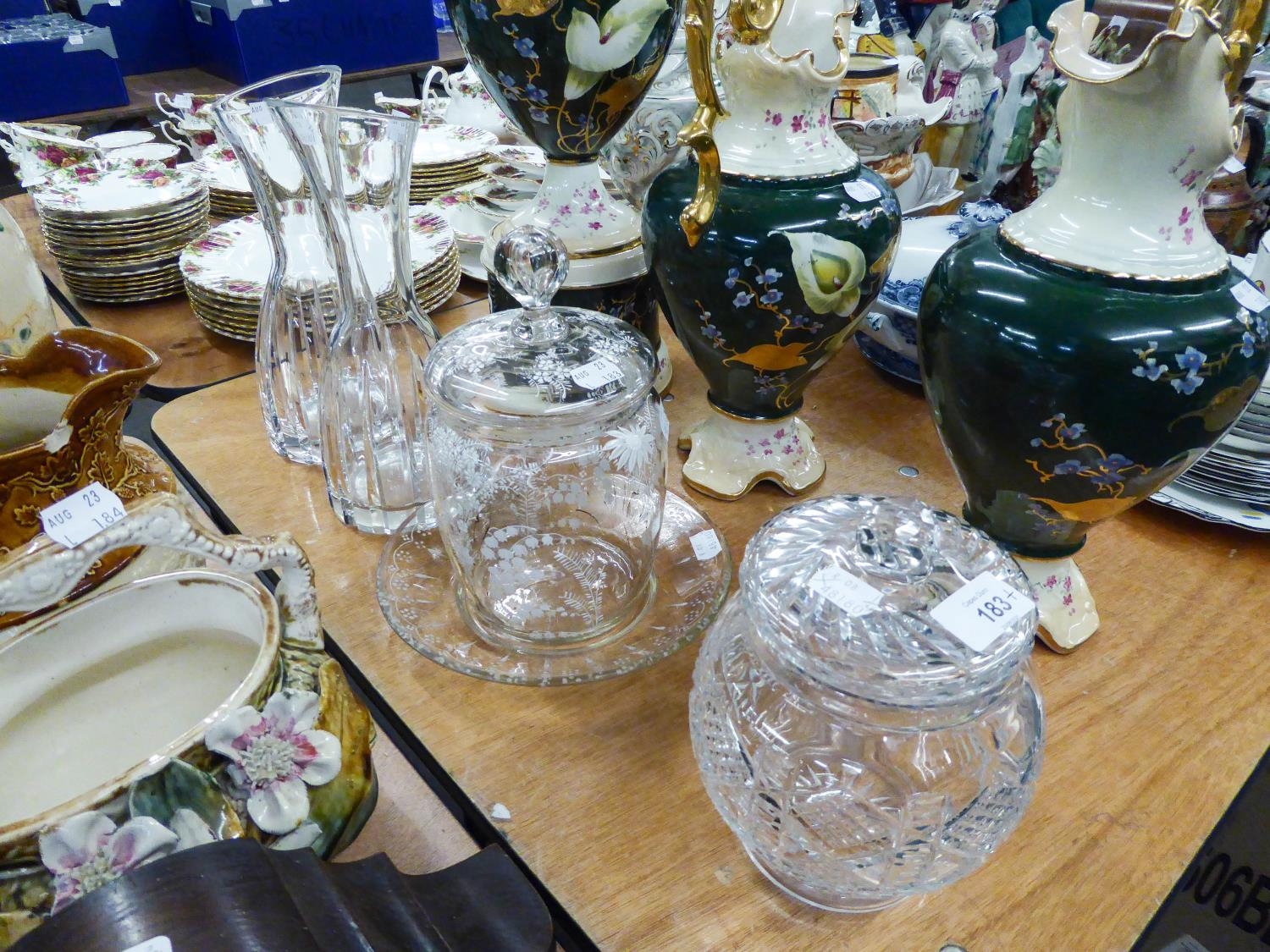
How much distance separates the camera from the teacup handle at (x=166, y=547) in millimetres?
314

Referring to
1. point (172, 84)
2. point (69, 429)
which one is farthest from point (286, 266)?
point (172, 84)

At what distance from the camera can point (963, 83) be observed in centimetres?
126

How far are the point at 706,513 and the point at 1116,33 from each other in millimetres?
356

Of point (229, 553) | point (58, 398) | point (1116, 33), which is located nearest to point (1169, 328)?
point (1116, 33)

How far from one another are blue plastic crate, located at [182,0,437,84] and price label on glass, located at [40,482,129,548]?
1598 mm

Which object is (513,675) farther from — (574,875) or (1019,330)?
(1019,330)

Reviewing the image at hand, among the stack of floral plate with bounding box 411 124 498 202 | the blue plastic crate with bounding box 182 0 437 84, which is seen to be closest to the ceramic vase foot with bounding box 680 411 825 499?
the stack of floral plate with bounding box 411 124 498 202

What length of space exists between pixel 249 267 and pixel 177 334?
0.11 metres

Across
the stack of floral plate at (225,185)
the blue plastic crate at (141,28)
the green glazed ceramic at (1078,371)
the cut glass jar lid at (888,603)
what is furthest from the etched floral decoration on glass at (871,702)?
the blue plastic crate at (141,28)

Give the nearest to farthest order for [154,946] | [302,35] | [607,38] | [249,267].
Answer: [154,946] < [607,38] < [249,267] < [302,35]

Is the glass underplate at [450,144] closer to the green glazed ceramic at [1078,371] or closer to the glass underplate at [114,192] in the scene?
the glass underplate at [114,192]

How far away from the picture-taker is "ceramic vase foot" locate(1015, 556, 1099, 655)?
503 mm

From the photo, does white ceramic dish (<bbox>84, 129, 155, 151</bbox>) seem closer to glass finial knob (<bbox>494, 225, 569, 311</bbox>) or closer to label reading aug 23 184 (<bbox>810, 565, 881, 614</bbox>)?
glass finial knob (<bbox>494, 225, 569, 311</bbox>)

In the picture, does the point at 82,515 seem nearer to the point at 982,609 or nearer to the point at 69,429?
the point at 69,429
